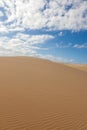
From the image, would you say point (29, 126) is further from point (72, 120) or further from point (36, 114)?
point (72, 120)

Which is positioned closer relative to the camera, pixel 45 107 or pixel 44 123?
pixel 44 123

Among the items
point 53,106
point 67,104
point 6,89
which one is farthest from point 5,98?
point 67,104

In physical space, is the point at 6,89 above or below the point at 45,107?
above

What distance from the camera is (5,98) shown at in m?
8.10

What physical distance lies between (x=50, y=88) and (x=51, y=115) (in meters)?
3.91

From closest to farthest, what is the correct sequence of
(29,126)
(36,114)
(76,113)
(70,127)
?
1. (29,126)
2. (70,127)
3. (36,114)
4. (76,113)

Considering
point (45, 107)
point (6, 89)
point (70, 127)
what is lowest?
point (70, 127)

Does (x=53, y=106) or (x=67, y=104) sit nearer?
(x=53, y=106)

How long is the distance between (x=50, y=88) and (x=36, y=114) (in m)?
4.16

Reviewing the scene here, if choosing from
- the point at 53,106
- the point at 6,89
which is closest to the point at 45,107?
the point at 53,106

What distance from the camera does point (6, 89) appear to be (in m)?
9.42

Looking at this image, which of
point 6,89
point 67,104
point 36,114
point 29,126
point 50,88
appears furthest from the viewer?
point 50,88

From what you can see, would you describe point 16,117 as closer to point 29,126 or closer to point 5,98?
point 29,126

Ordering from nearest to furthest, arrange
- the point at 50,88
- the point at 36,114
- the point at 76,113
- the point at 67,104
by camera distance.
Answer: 1. the point at 36,114
2. the point at 76,113
3. the point at 67,104
4. the point at 50,88
